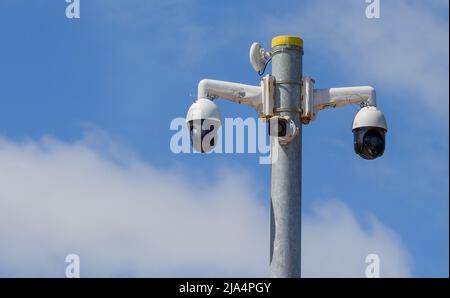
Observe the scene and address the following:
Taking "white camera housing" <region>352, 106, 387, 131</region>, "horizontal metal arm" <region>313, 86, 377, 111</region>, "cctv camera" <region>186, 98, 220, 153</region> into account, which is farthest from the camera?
"horizontal metal arm" <region>313, 86, 377, 111</region>

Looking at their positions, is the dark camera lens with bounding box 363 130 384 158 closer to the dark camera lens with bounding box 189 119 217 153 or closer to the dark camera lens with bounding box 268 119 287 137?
the dark camera lens with bounding box 268 119 287 137

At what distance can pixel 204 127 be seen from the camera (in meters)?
21.8

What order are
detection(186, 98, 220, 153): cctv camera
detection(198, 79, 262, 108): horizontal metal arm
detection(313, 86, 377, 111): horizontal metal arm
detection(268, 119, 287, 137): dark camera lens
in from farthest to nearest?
detection(313, 86, 377, 111): horizontal metal arm < detection(198, 79, 262, 108): horizontal metal arm < detection(268, 119, 287, 137): dark camera lens < detection(186, 98, 220, 153): cctv camera

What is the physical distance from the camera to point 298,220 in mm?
22047

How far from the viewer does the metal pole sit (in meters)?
21.8

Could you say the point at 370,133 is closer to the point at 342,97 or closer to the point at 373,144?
the point at 373,144

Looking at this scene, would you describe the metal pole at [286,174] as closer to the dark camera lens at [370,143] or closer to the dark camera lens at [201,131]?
the dark camera lens at [370,143]

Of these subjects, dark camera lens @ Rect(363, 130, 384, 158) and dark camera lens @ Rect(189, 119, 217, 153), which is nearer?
dark camera lens @ Rect(189, 119, 217, 153)

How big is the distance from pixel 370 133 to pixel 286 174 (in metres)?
1.40

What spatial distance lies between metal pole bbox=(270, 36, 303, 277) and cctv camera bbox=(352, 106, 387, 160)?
87 centimetres

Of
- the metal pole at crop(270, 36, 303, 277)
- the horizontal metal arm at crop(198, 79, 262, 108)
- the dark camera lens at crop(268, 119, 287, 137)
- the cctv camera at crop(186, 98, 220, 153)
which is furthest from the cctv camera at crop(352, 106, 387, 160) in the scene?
the cctv camera at crop(186, 98, 220, 153)
